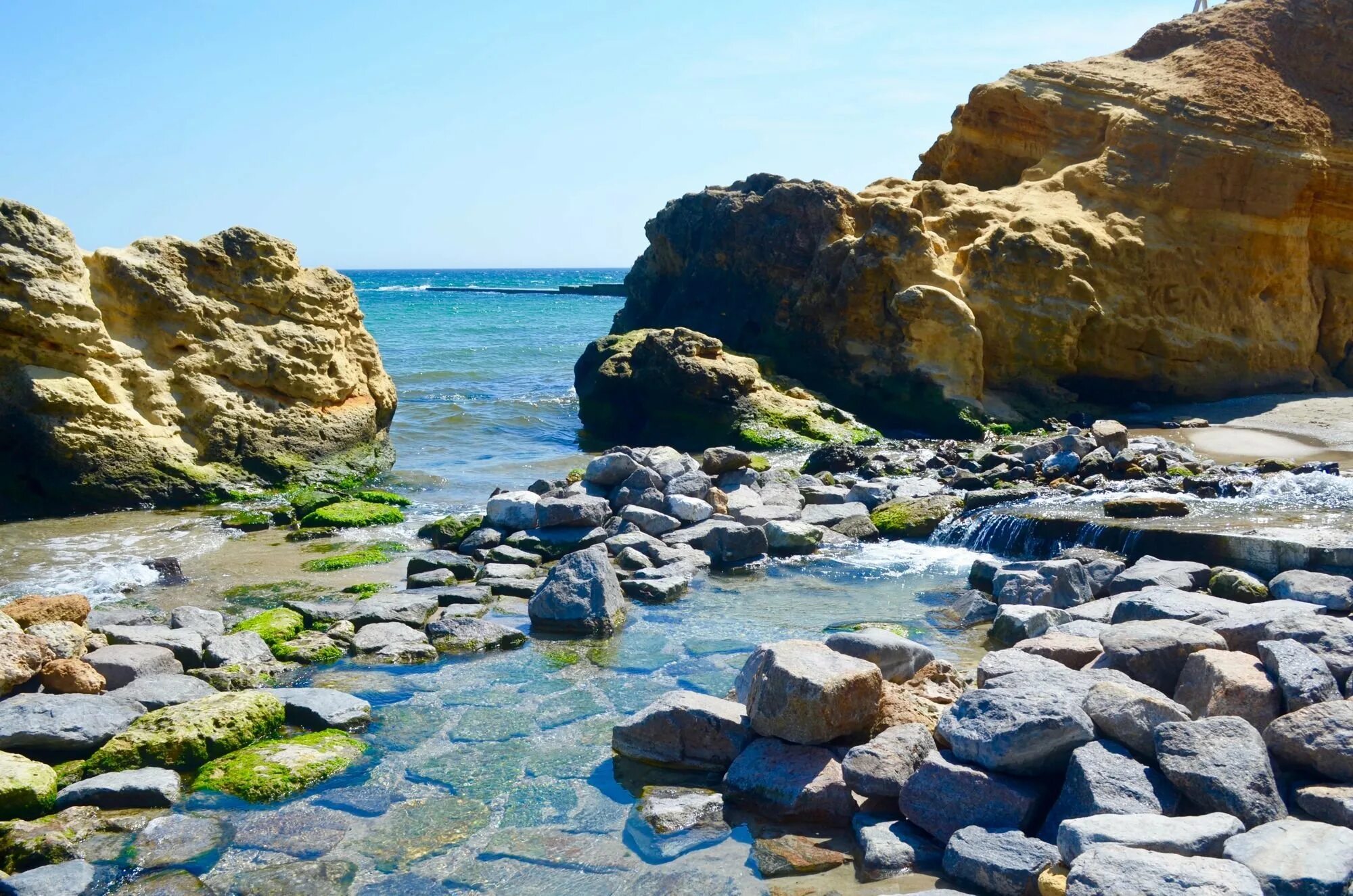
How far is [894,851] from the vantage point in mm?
5414

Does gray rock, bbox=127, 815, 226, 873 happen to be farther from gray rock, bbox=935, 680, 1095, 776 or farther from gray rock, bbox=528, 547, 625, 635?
gray rock, bbox=528, 547, 625, 635

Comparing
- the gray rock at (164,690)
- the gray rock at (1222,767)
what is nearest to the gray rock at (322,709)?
the gray rock at (164,690)

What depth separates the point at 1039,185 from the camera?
23.8m

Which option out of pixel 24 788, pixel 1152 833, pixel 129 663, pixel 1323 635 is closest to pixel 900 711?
pixel 1152 833

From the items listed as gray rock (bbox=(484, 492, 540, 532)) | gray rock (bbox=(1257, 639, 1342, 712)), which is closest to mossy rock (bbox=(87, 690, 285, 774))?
gray rock (bbox=(1257, 639, 1342, 712))

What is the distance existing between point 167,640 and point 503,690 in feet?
8.46

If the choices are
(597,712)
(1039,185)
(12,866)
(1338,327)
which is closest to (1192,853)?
(597,712)

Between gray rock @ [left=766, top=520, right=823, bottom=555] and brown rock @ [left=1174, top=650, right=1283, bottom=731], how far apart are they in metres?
6.51

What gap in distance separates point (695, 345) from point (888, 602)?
11.0 metres

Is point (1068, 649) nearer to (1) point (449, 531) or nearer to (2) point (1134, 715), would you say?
(2) point (1134, 715)

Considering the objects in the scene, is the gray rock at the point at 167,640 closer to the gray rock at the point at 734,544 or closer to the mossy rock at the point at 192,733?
the mossy rock at the point at 192,733

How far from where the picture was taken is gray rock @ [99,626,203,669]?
8297 millimetres

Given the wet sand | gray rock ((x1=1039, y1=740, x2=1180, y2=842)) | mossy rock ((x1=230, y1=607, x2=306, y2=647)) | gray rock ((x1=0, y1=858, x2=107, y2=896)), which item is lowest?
the wet sand

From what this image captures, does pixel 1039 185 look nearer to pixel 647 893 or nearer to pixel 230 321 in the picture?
pixel 230 321
